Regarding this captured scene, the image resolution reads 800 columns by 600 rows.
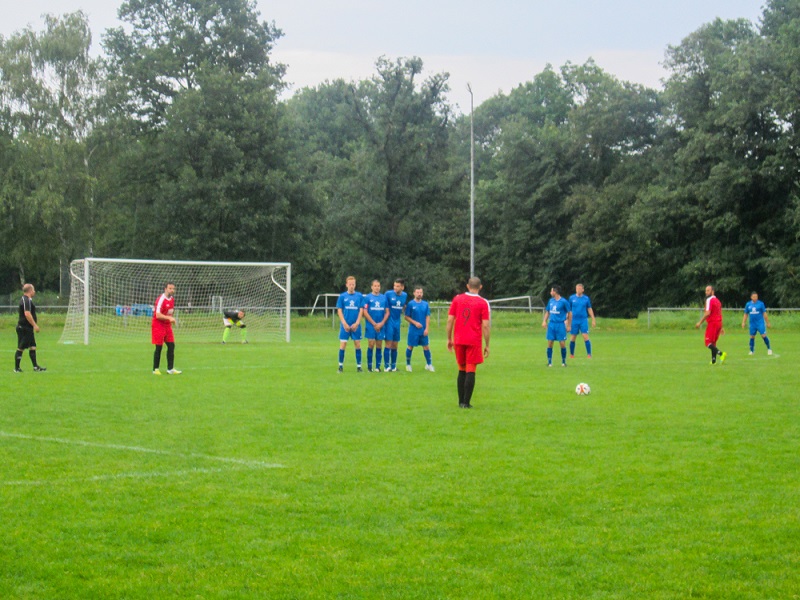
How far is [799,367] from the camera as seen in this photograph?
20828 millimetres

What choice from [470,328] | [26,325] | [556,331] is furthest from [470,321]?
[26,325]

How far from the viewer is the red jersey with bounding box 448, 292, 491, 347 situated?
12.6m

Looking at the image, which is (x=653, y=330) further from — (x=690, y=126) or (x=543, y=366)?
(x=543, y=366)

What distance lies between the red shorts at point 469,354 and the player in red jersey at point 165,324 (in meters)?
7.07

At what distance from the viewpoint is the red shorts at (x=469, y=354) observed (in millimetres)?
12602

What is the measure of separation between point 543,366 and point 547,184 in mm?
42430

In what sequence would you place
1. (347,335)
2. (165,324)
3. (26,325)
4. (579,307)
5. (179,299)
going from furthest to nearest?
(179,299) → (579,307) → (347,335) → (26,325) → (165,324)

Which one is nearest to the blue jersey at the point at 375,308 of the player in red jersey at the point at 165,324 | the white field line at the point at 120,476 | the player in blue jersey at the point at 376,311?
the player in blue jersey at the point at 376,311

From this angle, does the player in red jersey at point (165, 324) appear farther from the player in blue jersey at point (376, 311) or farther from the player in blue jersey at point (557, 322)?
the player in blue jersey at point (557, 322)

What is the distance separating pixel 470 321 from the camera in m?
12.6

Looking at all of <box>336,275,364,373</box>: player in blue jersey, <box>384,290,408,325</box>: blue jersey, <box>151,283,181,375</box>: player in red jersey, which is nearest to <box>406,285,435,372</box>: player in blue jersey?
<box>384,290,408,325</box>: blue jersey

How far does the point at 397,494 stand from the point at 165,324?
1184 cm

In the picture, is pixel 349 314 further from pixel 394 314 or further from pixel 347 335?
pixel 394 314

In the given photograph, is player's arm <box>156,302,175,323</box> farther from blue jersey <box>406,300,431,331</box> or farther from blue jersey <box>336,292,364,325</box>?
blue jersey <box>406,300,431,331</box>
